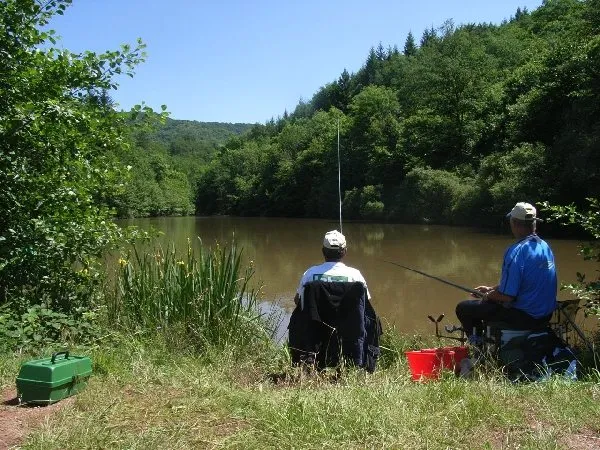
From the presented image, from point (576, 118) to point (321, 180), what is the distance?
1350 inches

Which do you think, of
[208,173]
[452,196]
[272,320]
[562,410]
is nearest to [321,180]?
[452,196]

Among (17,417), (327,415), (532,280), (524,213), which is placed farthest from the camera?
(524,213)

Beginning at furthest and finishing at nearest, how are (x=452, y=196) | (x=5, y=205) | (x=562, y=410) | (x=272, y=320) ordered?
(x=452, y=196), (x=272, y=320), (x=5, y=205), (x=562, y=410)

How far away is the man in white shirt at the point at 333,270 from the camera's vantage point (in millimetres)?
4008

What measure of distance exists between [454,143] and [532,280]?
3729 cm

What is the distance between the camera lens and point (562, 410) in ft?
8.86

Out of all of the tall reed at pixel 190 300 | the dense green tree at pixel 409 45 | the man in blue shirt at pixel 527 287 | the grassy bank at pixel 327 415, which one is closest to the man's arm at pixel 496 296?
the man in blue shirt at pixel 527 287

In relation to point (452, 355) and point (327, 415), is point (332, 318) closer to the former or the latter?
point (452, 355)

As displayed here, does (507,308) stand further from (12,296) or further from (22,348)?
(12,296)

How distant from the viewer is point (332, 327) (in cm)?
403

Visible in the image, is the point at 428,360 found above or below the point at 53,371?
below

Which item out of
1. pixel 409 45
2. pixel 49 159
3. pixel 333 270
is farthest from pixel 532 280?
pixel 409 45

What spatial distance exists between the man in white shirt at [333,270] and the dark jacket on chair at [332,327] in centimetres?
3

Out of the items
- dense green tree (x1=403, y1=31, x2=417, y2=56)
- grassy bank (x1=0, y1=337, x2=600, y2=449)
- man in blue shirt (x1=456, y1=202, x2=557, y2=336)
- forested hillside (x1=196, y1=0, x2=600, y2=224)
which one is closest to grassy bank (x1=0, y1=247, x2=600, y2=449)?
grassy bank (x1=0, y1=337, x2=600, y2=449)
